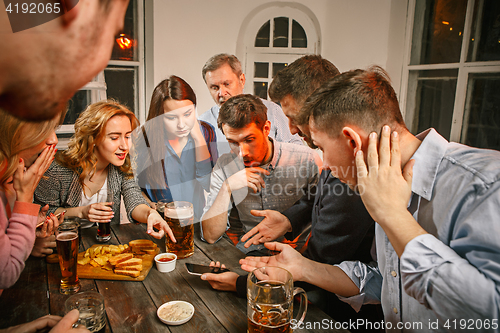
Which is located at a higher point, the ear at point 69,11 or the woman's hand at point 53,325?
A: the ear at point 69,11

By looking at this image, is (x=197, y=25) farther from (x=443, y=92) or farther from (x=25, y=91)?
(x=25, y=91)

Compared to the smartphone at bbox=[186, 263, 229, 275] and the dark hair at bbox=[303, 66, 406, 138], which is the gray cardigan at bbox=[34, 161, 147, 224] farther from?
the dark hair at bbox=[303, 66, 406, 138]

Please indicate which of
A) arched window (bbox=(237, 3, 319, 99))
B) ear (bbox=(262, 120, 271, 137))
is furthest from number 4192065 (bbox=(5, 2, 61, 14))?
arched window (bbox=(237, 3, 319, 99))

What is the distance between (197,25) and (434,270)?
7.78ft

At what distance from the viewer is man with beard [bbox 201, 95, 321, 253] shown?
231 cm

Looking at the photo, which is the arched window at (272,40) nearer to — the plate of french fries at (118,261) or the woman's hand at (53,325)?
the plate of french fries at (118,261)

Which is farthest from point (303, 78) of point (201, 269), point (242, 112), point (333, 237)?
point (201, 269)

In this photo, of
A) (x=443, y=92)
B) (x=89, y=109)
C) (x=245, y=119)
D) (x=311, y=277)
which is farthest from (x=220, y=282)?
(x=443, y=92)

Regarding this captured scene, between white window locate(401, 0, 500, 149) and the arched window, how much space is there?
97cm

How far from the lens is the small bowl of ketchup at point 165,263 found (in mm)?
1286

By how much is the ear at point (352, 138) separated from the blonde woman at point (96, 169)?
51.0 inches

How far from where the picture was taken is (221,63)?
267 centimetres

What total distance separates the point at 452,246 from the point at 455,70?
7.82 ft

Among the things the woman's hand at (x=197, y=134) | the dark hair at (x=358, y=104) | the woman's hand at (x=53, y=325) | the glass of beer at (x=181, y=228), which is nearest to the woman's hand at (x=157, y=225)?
the glass of beer at (x=181, y=228)
